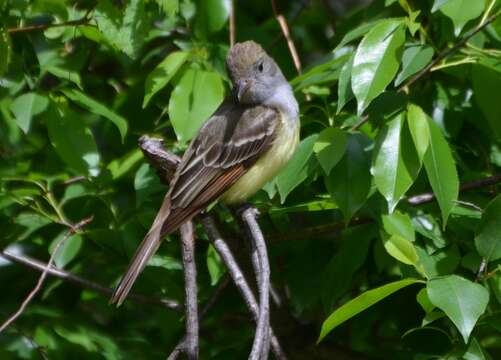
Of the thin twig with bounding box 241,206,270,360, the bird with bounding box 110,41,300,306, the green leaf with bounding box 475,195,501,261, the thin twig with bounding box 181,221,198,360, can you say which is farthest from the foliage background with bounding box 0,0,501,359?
the thin twig with bounding box 181,221,198,360

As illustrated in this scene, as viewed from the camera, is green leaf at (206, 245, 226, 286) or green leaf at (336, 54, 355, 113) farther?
green leaf at (206, 245, 226, 286)

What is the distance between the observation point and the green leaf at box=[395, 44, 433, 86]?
3525mm

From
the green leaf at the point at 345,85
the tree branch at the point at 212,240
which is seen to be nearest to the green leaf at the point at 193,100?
the tree branch at the point at 212,240

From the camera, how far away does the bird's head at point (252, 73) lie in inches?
171

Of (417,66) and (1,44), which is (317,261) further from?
(1,44)

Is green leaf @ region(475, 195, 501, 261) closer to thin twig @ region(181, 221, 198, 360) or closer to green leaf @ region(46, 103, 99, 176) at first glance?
thin twig @ region(181, 221, 198, 360)

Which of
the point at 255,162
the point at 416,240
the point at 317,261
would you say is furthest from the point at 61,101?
the point at 416,240

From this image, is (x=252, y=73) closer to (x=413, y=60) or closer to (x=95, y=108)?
(x=95, y=108)

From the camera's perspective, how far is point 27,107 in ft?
12.8

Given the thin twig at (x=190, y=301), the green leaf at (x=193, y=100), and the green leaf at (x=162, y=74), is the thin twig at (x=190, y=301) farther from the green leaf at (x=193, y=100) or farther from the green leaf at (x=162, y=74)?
the green leaf at (x=162, y=74)

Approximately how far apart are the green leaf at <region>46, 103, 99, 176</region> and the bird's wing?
40cm

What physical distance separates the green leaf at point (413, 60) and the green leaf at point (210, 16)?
1.01 m

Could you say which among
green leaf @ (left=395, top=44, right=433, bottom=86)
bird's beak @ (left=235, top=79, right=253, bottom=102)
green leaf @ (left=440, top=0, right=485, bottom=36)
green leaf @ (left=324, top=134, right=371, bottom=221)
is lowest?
green leaf @ (left=324, top=134, right=371, bottom=221)

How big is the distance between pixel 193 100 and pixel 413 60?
938 mm
